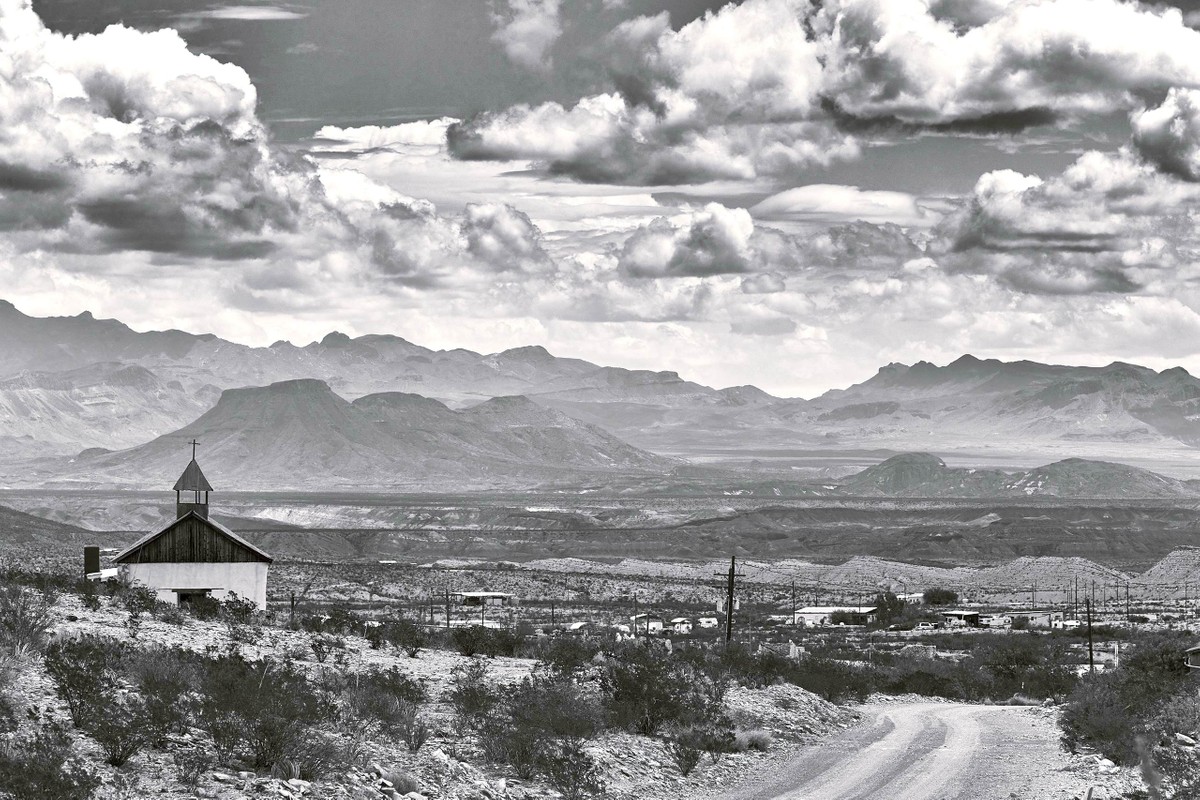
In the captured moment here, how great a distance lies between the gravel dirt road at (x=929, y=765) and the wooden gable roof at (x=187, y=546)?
63.5 feet

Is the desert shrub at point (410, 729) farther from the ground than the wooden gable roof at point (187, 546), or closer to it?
closer to it

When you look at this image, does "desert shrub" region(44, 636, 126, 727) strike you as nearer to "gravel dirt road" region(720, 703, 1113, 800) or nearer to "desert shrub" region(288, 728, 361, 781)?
"desert shrub" region(288, 728, 361, 781)

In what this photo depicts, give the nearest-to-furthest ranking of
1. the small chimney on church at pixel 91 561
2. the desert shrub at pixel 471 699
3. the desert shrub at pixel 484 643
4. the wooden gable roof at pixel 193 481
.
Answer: the desert shrub at pixel 471 699
the desert shrub at pixel 484 643
the wooden gable roof at pixel 193 481
the small chimney on church at pixel 91 561

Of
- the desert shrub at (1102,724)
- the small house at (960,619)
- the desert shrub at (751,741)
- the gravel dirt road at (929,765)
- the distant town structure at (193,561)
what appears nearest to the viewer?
the gravel dirt road at (929,765)

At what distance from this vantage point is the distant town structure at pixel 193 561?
4288cm

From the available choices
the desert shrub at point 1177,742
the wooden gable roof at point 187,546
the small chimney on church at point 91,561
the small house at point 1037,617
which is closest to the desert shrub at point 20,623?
the wooden gable roof at point 187,546

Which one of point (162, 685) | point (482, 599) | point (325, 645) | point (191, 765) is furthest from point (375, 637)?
point (482, 599)

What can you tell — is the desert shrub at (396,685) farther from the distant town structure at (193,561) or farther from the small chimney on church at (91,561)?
the small chimney on church at (91,561)

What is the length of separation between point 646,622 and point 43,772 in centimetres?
5702

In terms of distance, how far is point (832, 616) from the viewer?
291 ft

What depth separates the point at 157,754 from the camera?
1795cm

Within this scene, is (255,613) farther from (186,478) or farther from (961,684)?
(961,684)

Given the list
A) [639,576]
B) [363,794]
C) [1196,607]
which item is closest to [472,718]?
[363,794]

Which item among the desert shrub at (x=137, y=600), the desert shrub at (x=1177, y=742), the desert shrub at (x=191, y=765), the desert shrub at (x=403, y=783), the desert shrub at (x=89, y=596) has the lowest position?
the desert shrub at (x=1177, y=742)
